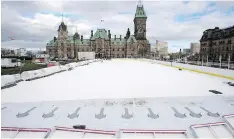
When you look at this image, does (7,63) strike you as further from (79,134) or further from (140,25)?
(140,25)

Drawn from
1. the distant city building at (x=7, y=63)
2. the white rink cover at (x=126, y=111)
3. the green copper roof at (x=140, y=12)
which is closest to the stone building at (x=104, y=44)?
the green copper roof at (x=140, y=12)

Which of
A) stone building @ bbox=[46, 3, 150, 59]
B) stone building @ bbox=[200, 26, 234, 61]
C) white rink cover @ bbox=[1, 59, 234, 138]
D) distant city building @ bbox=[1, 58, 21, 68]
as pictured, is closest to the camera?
white rink cover @ bbox=[1, 59, 234, 138]

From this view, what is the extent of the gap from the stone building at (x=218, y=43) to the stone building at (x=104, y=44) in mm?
43154

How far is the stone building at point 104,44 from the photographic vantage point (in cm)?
10512

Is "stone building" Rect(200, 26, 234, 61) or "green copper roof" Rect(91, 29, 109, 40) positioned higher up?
"green copper roof" Rect(91, 29, 109, 40)

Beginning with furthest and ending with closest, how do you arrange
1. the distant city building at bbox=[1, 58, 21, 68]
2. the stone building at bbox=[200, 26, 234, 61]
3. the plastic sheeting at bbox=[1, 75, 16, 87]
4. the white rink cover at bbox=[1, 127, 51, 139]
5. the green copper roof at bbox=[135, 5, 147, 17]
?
the green copper roof at bbox=[135, 5, 147, 17] → the stone building at bbox=[200, 26, 234, 61] → the distant city building at bbox=[1, 58, 21, 68] → the plastic sheeting at bbox=[1, 75, 16, 87] → the white rink cover at bbox=[1, 127, 51, 139]

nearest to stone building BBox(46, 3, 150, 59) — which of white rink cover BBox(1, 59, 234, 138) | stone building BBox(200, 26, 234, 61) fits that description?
stone building BBox(200, 26, 234, 61)

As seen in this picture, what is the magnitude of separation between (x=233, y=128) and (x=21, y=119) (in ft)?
19.1

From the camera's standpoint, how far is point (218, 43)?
56625mm

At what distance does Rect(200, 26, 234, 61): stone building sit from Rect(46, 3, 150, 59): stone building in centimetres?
4315

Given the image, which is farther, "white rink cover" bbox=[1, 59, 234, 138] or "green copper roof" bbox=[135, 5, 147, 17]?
"green copper roof" bbox=[135, 5, 147, 17]

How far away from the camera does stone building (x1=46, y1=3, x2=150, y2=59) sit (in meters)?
105

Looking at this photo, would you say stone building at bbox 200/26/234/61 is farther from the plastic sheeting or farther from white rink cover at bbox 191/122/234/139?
white rink cover at bbox 191/122/234/139

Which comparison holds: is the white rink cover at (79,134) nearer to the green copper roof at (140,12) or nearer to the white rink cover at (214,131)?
the white rink cover at (214,131)
